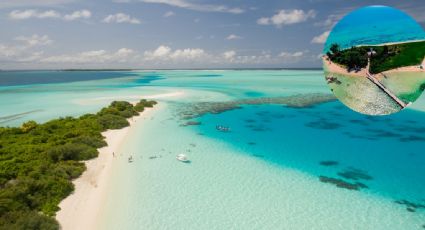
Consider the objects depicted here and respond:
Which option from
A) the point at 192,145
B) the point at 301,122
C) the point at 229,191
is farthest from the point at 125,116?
the point at 229,191

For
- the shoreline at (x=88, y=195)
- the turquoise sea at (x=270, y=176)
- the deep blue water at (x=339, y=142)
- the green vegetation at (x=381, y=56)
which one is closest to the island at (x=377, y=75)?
the green vegetation at (x=381, y=56)

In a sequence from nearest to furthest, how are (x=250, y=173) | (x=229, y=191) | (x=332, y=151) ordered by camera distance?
(x=229, y=191) → (x=250, y=173) → (x=332, y=151)

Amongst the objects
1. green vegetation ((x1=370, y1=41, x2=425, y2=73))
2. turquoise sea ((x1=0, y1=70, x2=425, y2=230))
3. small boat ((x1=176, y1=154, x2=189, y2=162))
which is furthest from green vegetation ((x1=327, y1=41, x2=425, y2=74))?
small boat ((x1=176, y1=154, x2=189, y2=162))

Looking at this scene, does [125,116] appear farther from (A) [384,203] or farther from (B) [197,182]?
(A) [384,203]

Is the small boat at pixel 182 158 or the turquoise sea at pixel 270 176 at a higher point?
the small boat at pixel 182 158

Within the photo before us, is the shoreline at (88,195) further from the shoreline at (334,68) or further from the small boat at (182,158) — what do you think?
the shoreline at (334,68)
